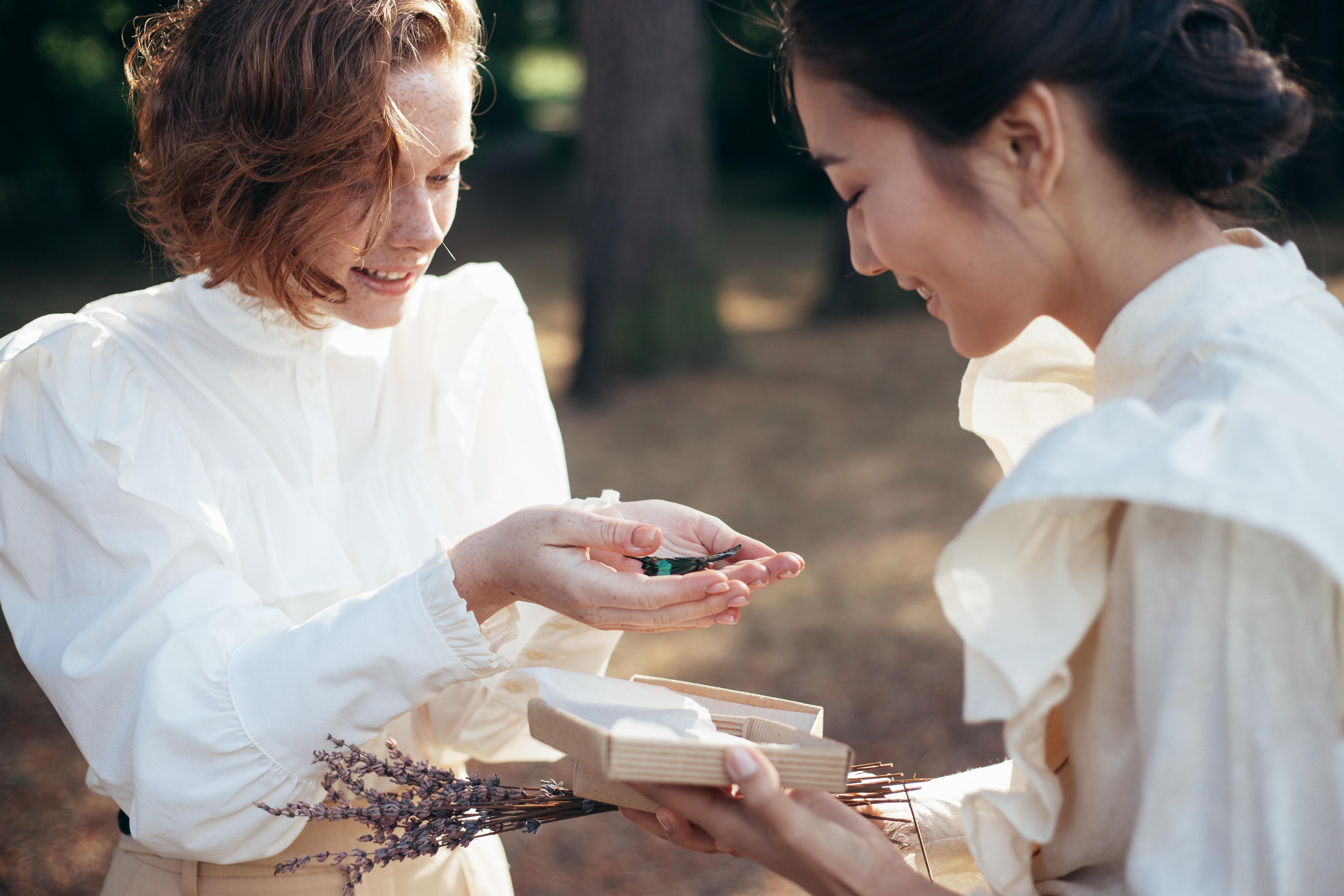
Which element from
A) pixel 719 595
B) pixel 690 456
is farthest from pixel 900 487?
pixel 719 595

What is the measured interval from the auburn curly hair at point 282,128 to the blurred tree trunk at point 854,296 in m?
8.12

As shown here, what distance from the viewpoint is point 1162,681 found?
1180 millimetres

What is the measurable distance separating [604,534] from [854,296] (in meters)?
8.57

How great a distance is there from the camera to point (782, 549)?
521cm

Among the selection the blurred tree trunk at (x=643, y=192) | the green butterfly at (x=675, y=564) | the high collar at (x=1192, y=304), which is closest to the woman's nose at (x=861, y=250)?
the high collar at (x=1192, y=304)

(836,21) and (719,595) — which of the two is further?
(719,595)

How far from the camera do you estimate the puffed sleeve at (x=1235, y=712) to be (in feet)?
3.69

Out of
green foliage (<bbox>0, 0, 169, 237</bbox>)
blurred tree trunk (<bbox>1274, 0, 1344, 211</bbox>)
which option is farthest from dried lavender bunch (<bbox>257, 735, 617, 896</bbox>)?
green foliage (<bbox>0, 0, 169, 237</bbox>)

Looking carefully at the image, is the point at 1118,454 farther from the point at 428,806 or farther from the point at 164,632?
the point at 164,632

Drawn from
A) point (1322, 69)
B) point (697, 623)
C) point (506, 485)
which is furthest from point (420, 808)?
point (1322, 69)

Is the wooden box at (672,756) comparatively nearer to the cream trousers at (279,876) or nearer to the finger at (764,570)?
the finger at (764,570)

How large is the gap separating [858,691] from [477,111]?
2768 mm

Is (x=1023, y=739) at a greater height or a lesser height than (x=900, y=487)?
greater

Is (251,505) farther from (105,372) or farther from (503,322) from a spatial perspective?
(503,322)
